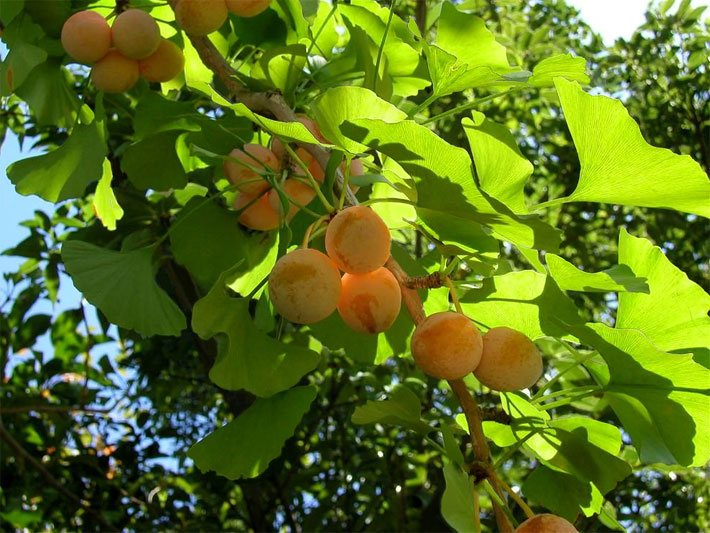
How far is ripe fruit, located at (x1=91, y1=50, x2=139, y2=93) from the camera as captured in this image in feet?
3.60

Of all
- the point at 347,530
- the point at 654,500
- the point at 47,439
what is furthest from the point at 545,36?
the point at 47,439

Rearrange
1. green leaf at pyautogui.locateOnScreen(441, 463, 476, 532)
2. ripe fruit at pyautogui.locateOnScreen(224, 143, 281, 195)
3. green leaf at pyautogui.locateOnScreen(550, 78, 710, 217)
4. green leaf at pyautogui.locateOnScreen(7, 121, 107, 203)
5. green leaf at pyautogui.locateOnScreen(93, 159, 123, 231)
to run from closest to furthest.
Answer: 1. green leaf at pyautogui.locateOnScreen(441, 463, 476, 532)
2. green leaf at pyautogui.locateOnScreen(550, 78, 710, 217)
3. ripe fruit at pyautogui.locateOnScreen(224, 143, 281, 195)
4. green leaf at pyautogui.locateOnScreen(7, 121, 107, 203)
5. green leaf at pyautogui.locateOnScreen(93, 159, 123, 231)

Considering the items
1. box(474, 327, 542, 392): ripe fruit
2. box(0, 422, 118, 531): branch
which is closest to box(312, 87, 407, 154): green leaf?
box(474, 327, 542, 392): ripe fruit

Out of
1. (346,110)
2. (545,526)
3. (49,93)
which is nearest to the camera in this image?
(545,526)

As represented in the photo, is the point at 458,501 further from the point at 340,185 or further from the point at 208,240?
the point at 208,240

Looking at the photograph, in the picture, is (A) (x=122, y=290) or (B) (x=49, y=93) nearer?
(A) (x=122, y=290)

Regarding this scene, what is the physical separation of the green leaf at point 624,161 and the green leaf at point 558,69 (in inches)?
5.4

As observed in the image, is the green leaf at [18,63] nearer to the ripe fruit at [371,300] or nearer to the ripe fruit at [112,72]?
the ripe fruit at [112,72]

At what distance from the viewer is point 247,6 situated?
3.38 ft

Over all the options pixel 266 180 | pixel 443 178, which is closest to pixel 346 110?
pixel 443 178

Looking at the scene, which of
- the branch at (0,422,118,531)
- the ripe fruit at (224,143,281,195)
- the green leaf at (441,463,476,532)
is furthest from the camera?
the branch at (0,422,118,531)

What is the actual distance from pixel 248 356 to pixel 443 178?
35 cm

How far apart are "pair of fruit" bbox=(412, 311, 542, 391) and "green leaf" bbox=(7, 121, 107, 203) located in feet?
1.90

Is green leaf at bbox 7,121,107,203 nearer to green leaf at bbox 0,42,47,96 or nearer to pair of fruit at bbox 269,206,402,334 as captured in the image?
green leaf at bbox 0,42,47,96
